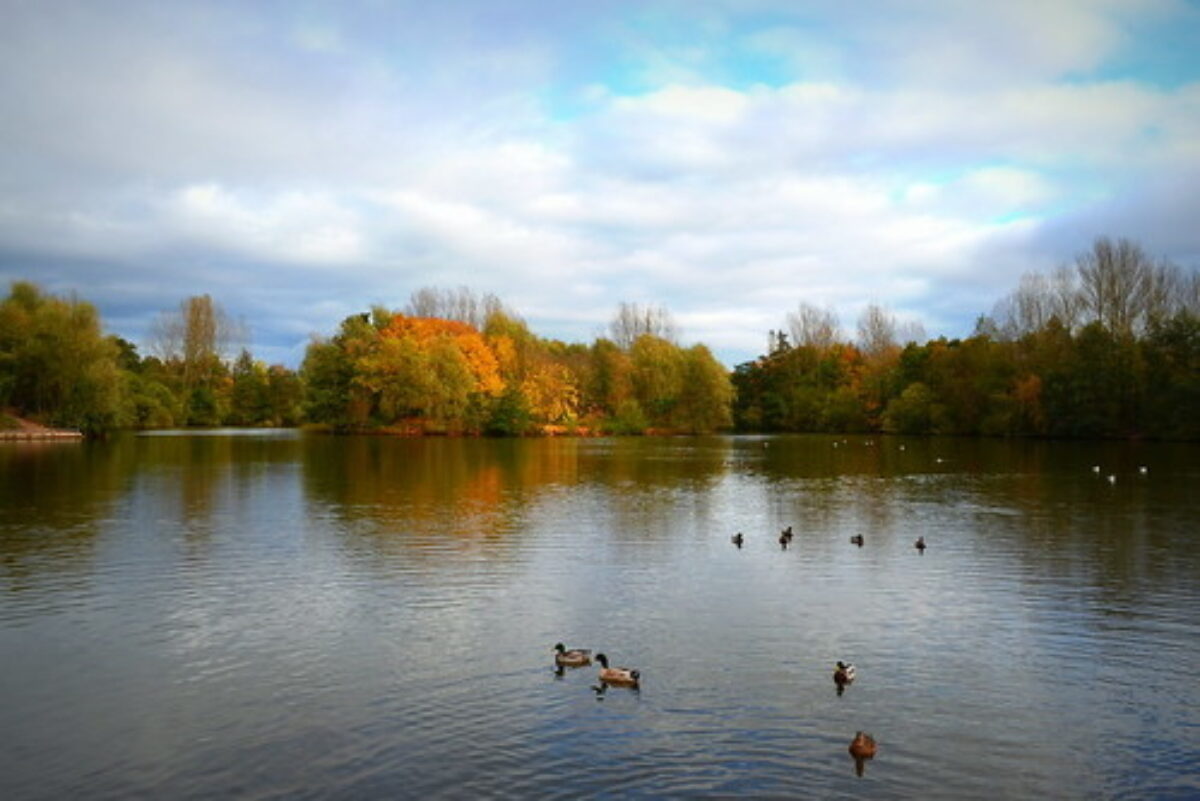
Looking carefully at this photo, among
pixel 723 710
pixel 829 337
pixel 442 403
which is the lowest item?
pixel 723 710

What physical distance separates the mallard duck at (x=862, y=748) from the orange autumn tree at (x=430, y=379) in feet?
253

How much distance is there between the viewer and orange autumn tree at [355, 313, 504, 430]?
85.1 meters

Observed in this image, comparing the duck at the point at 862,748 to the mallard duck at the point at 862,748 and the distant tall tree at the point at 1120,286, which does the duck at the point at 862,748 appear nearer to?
the mallard duck at the point at 862,748

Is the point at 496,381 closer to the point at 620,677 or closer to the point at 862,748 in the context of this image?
the point at 620,677

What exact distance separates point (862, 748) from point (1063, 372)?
7881 centimetres

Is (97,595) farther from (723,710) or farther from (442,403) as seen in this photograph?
(442,403)

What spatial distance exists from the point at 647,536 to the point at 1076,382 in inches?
2598

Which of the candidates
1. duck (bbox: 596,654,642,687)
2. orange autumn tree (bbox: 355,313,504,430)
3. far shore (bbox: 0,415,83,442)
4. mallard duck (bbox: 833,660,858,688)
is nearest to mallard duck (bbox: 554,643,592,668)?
duck (bbox: 596,654,642,687)

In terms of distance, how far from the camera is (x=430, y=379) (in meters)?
83.9

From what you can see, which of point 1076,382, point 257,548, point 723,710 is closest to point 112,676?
point 723,710

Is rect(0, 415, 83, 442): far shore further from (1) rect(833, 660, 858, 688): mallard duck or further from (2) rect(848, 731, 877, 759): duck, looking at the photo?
(2) rect(848, 731, 877, 759): duck

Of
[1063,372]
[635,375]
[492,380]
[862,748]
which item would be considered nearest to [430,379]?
[492,380]

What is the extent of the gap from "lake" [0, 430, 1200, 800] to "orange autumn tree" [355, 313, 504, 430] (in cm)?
→ 5464

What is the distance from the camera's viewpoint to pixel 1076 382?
76.4 m
